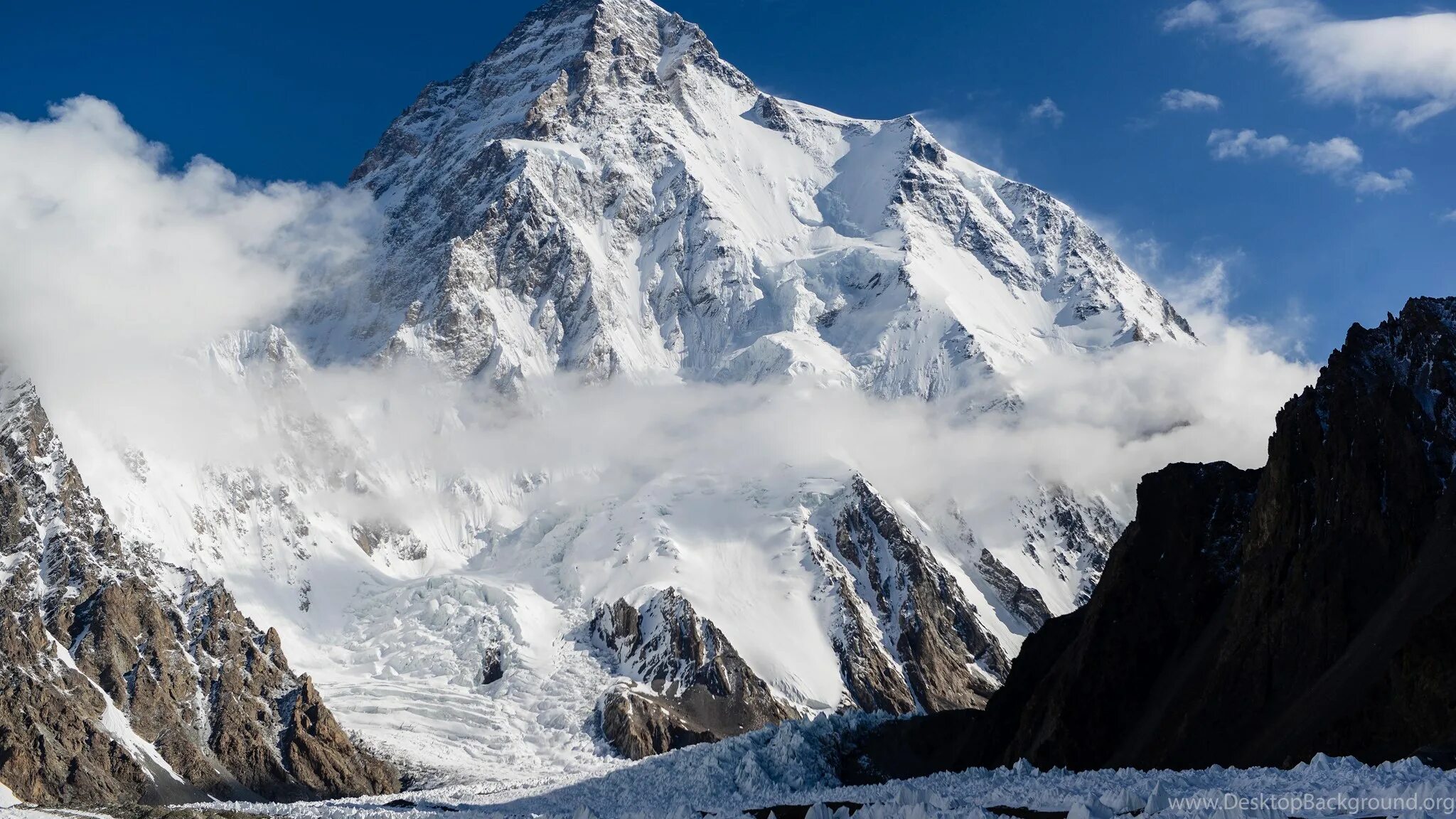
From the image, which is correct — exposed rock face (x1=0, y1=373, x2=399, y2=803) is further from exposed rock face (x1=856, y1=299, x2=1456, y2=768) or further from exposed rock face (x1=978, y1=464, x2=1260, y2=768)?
exposed rock face (x1=978, y1=464, x2=1260, y2=768)

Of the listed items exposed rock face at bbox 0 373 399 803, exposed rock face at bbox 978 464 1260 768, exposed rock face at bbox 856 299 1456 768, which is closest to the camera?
exposed rock face at bbox 856 299 1456 768

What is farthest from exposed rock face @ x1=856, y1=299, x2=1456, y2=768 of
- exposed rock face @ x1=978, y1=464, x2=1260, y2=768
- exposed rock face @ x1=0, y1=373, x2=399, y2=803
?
exposed rock face @ x1=0, y1=373, x2=399, y2=803

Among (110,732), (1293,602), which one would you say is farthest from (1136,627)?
(110,732)

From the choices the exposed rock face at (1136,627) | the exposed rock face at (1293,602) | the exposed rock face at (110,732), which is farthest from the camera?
the exposed rock face at (110,732)

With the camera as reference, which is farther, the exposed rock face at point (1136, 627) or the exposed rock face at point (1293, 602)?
the exposed rock face at point (1136, 627)

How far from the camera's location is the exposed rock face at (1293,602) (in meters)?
71.0

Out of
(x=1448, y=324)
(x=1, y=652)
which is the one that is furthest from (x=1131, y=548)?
(x=1, y=652)

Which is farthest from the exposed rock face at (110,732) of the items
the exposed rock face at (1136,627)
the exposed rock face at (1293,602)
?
the exposed rock face at (1136,627)

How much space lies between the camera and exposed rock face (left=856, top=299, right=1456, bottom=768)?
71.0m

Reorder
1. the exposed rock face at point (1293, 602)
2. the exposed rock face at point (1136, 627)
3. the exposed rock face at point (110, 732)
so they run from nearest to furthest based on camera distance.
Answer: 1. the exposed rock face at point (1293, 602)
2. the exposed rock face at point (1136, 627)
3. the exposed rock face at point (110, 732)

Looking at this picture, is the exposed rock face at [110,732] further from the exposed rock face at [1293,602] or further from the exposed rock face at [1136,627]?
the exposed rock face at [1136,627]

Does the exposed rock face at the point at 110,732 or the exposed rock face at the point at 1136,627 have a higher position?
the exposed rock face at the point at 110,732

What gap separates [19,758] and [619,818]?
13179 centimetres

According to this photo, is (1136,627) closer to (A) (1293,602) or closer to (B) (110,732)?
(A) (1293,602)
